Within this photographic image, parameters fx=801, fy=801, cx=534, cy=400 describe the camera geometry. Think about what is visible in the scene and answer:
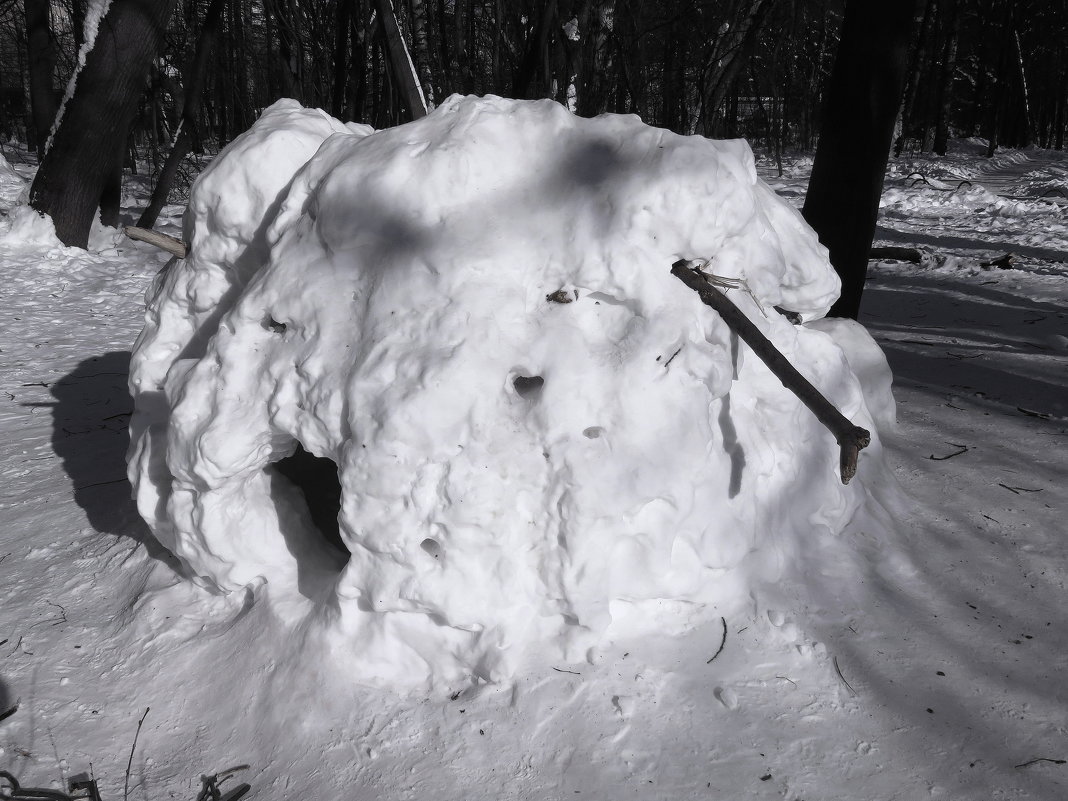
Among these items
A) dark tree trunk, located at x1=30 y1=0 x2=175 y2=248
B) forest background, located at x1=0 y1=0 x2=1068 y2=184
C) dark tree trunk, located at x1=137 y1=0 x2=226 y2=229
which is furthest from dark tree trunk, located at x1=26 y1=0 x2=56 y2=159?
dark tree trunk, located at x1=30 y1=0 x2=175 y2=248

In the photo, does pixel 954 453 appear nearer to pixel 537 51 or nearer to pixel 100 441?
pixel 100 441

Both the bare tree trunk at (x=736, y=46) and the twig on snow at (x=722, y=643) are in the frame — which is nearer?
the twig on snow at (x=722, y=643)

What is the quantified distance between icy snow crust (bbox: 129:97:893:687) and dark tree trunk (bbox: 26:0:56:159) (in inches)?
412

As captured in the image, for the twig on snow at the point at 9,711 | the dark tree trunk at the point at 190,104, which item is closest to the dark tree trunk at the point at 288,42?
the dark tree trunk at the point at 190,104

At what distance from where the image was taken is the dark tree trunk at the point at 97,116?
23.9 feet

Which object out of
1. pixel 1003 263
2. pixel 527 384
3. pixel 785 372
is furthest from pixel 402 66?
pixel 1003 263

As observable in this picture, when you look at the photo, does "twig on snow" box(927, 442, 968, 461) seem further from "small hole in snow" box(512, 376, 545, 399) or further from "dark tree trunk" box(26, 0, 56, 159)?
"dark tree trunk" box(26, 0, 56, 159)

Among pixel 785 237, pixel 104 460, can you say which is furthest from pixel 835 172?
pixel 104 460

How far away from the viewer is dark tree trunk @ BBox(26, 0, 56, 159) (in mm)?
10509

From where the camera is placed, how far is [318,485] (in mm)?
3186

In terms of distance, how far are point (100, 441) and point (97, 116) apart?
4954 millimetres

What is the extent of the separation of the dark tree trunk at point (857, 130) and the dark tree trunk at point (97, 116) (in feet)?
20.3

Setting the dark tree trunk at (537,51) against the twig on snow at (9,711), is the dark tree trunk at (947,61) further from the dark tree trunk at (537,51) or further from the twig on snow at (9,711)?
the twig on snow at (9,711)

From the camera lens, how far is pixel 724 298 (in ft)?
7.05
